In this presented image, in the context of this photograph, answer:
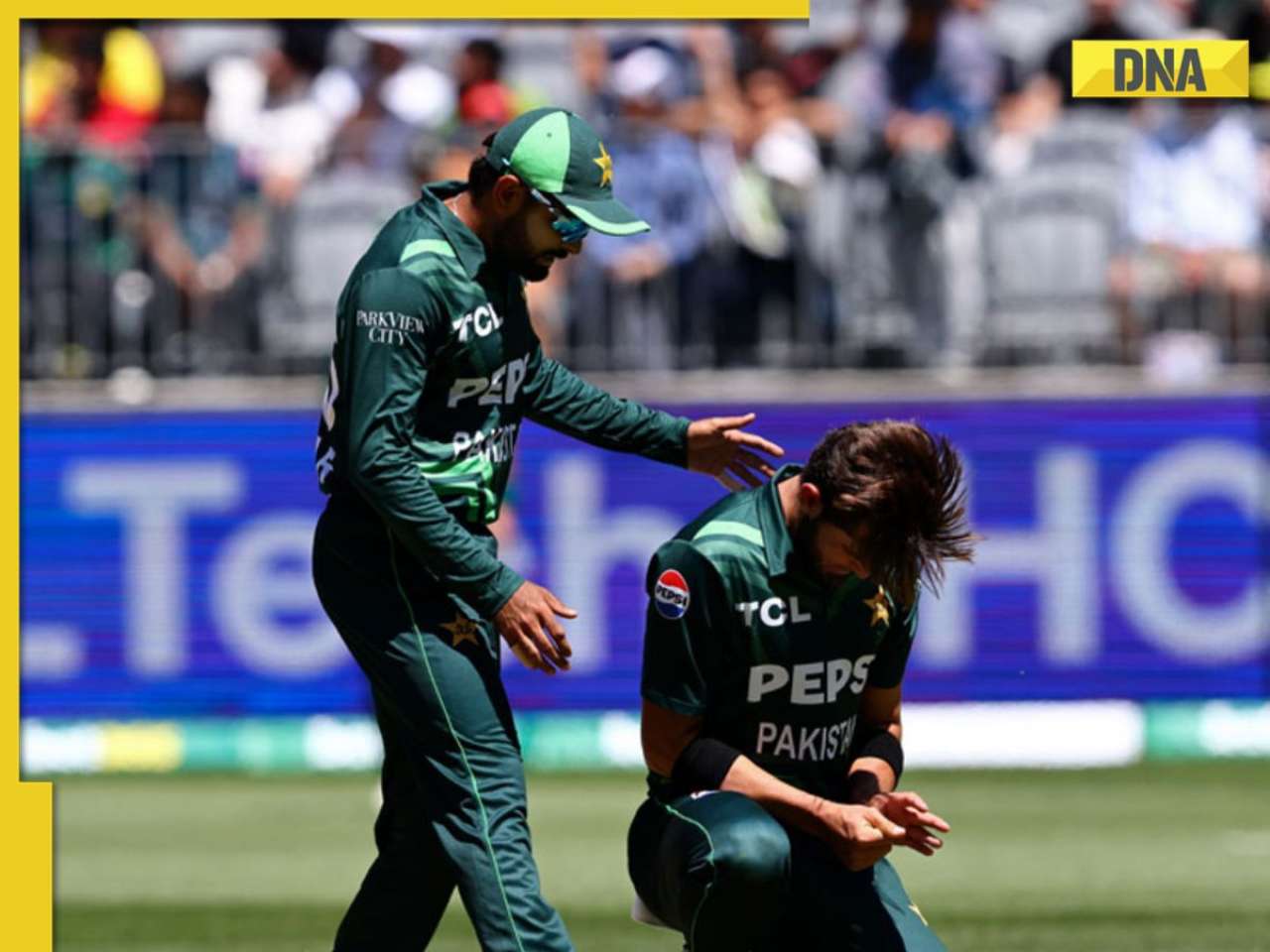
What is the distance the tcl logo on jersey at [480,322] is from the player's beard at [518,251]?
4.9 inches

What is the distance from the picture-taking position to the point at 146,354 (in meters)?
13.1

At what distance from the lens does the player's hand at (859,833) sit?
519 centimetres

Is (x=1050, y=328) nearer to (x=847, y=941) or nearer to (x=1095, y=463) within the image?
(x=1095, y=463)

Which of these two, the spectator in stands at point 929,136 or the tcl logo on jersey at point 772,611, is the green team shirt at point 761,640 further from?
the spectator in stands at point 929,136

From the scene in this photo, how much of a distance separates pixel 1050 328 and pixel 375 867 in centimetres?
791

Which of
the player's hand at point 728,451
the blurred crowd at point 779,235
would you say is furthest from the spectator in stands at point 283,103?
the player's hand at point 728,451

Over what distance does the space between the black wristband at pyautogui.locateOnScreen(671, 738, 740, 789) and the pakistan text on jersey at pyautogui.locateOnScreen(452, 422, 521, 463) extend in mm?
908

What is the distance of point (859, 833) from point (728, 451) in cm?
130

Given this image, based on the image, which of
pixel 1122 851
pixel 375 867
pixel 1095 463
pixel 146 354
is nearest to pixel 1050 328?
pixel 1095 463

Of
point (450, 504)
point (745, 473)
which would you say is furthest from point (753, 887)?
point (745, 473)

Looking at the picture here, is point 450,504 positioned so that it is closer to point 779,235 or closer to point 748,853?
point 748,853

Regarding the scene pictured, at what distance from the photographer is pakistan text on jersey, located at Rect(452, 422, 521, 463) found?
569 centimetres

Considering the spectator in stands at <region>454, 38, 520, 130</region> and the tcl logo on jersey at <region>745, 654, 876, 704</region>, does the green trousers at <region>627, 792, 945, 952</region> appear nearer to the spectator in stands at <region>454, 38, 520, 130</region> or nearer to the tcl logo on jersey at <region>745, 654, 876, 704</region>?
the tcl logo on jersey at <region>745, 654, 876, 704</region>

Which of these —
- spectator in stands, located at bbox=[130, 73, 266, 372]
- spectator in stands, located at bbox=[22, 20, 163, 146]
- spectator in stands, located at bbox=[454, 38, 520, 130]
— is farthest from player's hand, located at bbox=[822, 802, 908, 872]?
spectator in stands, located at bbox=[22, 20, 163, 146]
